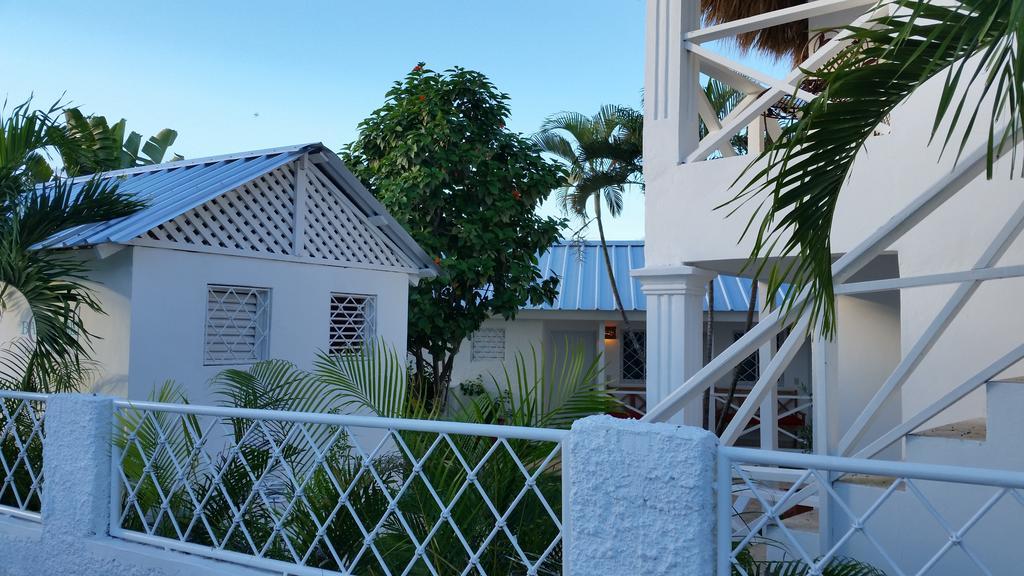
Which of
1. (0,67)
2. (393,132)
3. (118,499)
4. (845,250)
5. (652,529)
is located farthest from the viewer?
(0,67)

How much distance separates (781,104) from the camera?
8.12 meters

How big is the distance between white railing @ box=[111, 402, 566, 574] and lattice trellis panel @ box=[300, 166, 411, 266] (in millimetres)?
4258

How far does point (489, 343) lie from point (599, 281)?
7.52 feet

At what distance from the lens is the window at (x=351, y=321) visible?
859 centimetres

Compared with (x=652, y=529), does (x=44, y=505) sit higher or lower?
lower

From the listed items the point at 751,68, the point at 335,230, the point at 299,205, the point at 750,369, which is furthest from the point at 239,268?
the point at 750,369

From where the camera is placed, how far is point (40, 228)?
5582 millimetres

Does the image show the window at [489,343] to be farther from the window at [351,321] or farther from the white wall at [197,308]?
the white wall at [197,308]

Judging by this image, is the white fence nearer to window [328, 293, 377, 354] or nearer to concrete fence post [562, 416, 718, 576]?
concrete fence post [562, 416, 718, 576]

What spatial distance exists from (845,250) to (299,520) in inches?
135

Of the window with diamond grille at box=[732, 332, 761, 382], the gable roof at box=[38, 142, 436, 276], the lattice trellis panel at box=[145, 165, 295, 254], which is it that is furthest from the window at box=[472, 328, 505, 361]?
the lattice trellis panel at box=[145, 165, 295, 254]

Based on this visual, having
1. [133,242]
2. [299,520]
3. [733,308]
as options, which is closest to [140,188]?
[133,242]

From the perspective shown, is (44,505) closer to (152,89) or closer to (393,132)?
(393,132)

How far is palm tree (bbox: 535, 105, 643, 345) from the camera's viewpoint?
1229 cm
